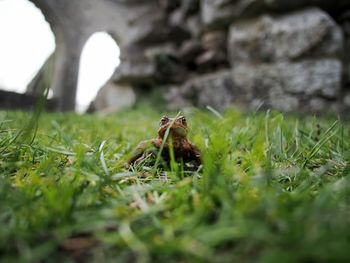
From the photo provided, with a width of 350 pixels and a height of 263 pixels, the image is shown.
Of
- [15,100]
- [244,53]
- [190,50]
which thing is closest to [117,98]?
[190,50]

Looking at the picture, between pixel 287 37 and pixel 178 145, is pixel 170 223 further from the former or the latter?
pixel 287 37

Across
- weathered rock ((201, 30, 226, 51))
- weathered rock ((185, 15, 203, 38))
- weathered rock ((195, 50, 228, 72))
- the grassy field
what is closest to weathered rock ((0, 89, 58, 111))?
weathered rock ((185, 15, 203, 38))

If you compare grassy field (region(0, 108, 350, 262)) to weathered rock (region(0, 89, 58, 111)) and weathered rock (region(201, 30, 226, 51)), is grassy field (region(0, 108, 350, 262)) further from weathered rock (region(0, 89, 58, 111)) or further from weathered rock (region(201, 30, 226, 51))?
weathered rock (region(0, 89, 58, 111))

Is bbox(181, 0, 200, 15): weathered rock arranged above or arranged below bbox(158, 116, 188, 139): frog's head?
above

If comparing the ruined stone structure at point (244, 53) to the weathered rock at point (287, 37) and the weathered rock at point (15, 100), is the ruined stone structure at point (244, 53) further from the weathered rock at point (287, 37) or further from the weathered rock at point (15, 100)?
the weathered rock at point (15, 100)

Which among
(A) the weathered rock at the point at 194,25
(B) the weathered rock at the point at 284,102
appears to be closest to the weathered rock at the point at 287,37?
(B) the weathered rock at the point at 284,102

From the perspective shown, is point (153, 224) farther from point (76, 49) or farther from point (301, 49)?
point (76, 49)
